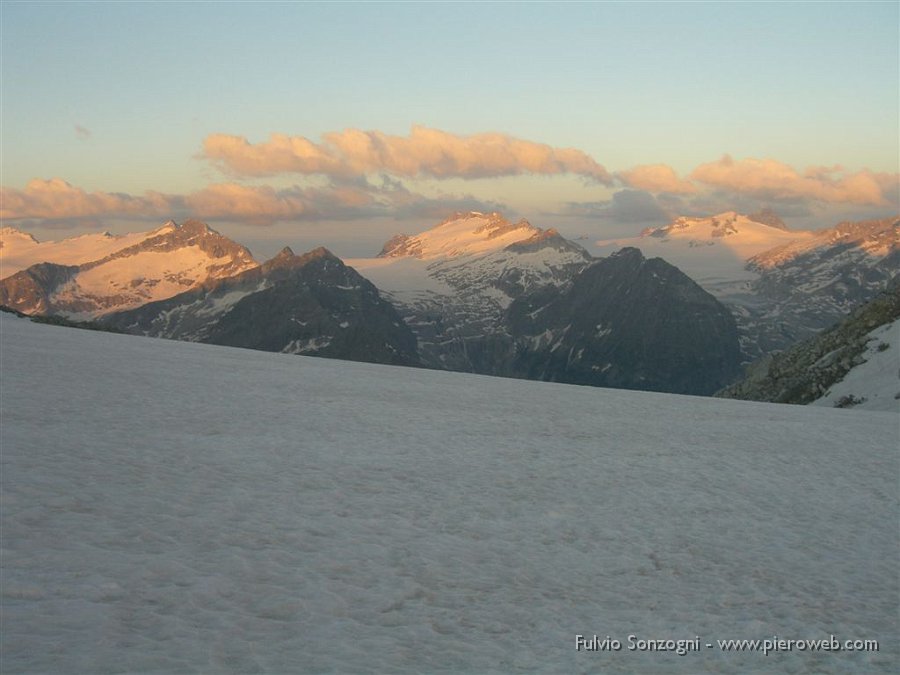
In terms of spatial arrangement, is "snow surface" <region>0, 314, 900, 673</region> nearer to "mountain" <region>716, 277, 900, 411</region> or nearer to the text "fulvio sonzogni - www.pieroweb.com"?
the text "fulvio sonzogni - www.pieroweb.com"

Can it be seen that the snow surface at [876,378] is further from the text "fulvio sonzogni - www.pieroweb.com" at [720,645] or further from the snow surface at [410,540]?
the text "fulvio sonzogni - www.pieroweb.com" at [720,645]

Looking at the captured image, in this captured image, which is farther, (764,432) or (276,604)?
(764,432)

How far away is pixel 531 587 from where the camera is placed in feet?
36.3

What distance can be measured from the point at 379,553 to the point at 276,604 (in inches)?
87.0

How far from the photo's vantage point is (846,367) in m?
44.1

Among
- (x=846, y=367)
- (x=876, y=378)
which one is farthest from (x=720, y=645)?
(x=846, y=367)

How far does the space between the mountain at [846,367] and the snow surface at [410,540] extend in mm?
17193

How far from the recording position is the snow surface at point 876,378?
37.3 m

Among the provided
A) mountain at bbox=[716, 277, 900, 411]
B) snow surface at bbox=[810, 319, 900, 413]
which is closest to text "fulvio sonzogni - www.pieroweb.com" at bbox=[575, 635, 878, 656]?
snow surface at bbox=[810, 319, 900, 413]

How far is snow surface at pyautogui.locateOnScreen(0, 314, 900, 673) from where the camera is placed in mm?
9078

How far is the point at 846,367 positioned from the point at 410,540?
38256mm

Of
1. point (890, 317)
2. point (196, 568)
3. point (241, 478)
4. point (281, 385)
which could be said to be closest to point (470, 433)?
point (241, 478)

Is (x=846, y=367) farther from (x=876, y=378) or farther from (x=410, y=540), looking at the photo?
(x=410, y=540)

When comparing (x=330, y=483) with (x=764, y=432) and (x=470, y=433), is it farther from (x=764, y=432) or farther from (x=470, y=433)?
(x=764, y=432)
